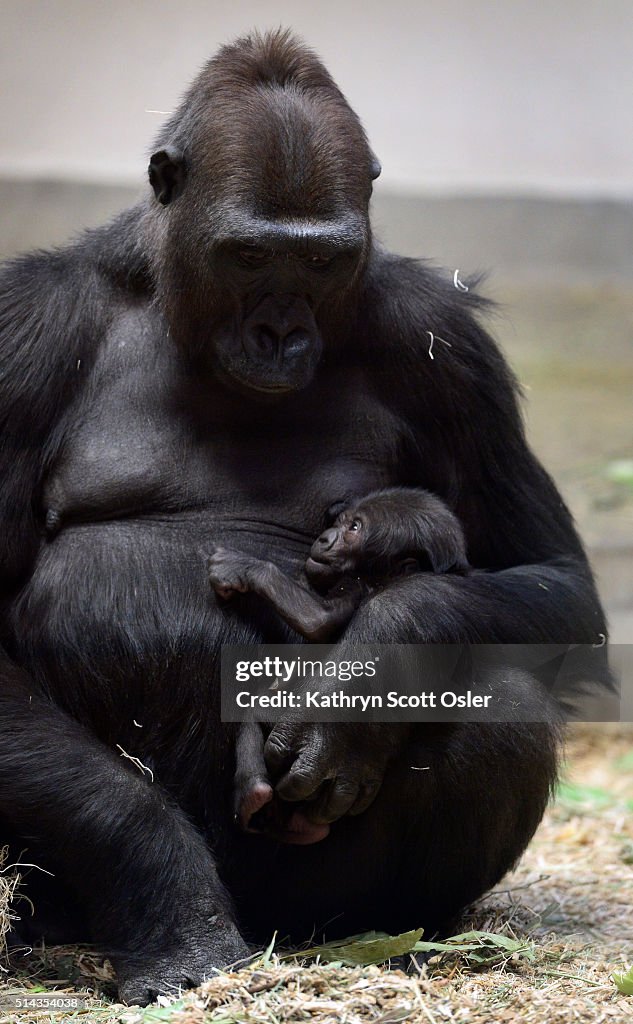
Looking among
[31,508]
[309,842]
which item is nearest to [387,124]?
[31,508]

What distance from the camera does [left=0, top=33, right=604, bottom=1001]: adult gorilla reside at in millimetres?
2662

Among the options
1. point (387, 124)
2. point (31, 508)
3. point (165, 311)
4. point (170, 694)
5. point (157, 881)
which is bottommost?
point (157, 881)

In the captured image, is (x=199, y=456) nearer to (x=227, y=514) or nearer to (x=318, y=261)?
(x=227, y=514)

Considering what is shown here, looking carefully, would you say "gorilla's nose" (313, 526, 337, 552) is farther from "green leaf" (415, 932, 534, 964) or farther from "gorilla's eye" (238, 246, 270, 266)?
"green leaf" (415, 932, 534, 964)

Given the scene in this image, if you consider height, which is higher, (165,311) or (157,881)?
(165,311)

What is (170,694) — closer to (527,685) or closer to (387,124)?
(527,685)

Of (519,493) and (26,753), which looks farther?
(519,493)

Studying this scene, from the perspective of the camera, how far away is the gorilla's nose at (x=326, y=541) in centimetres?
287

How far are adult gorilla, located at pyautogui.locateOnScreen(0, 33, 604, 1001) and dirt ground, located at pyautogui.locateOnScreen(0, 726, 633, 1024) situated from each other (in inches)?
5.2

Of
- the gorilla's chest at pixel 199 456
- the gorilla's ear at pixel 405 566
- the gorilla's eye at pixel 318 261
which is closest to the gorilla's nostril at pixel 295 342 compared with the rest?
the gorilla's eye at pixel 318 261

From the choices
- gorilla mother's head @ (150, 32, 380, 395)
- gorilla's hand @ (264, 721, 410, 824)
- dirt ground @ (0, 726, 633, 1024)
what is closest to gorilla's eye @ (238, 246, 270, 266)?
gorilla mother's head @ (150, 32, 380, 395)

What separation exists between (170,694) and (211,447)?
1.93 ft

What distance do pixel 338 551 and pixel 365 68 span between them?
144cm

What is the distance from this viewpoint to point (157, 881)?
2.64 metres
